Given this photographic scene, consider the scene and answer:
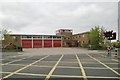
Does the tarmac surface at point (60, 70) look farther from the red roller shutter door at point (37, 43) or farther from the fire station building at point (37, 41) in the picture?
the red roller shutter door at point (37, 43)

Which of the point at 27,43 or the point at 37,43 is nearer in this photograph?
the point at 27,43

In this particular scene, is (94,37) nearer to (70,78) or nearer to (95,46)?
(95,46)

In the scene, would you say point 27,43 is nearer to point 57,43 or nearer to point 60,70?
point 57,43

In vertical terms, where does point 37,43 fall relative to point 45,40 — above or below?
below

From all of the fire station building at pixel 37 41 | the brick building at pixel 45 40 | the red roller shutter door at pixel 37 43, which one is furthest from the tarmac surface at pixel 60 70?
the red roller shutter door at pixel 37 43

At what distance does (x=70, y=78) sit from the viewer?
30.6ft

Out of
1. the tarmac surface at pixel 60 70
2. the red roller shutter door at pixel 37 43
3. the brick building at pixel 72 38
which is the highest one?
the brick building at pixel 72 38

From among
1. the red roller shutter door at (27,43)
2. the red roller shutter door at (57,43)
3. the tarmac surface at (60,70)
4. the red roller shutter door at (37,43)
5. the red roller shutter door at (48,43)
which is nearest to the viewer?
the tarmac surface at (60,70)

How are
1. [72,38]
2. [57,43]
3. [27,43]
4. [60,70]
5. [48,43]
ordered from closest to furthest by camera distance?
[60,70], [27,43], [48,43], [57,43], [72,38]

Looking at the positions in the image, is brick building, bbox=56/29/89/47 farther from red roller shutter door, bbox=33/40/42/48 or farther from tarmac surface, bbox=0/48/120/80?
tarmac surface, bbox=0/48/120/80

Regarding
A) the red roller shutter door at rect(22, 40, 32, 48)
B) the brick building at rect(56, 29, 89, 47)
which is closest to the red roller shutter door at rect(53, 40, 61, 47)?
the brick building at rect(56, 29, 89, 47)

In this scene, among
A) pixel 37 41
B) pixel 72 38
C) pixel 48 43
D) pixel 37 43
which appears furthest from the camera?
pixel 72 38

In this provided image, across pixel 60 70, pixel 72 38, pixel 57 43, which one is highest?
pixel 72 38

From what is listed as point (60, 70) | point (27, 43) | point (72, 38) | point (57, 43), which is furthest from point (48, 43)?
point (60, 70)
